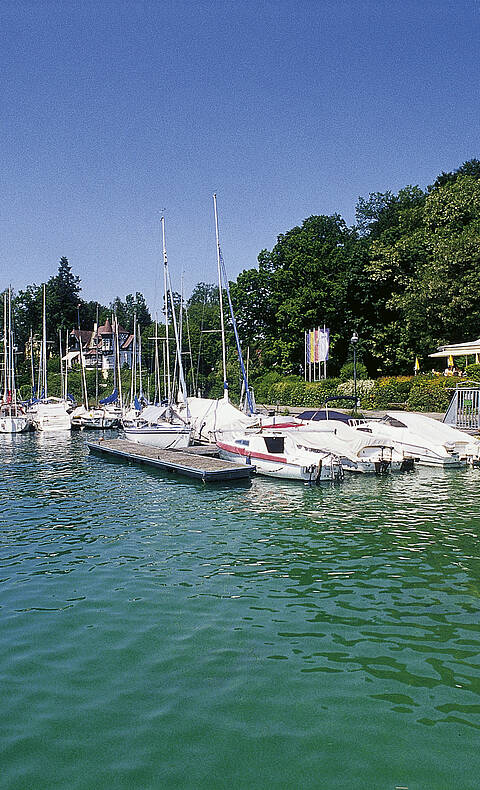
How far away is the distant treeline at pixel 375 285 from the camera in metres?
47.4

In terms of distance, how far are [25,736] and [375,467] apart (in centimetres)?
1848

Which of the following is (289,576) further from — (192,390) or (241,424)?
(192,390)

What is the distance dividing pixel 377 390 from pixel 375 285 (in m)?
16.1

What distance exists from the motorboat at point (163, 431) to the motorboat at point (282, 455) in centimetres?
512

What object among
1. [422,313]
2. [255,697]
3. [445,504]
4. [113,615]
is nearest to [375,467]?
[445,504]

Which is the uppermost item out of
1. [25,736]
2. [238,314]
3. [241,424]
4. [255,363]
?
[238,314]

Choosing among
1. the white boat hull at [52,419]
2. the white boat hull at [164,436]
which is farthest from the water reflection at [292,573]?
the white boat hull at [52,419]

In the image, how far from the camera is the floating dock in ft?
75.3

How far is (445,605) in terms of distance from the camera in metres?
10.3

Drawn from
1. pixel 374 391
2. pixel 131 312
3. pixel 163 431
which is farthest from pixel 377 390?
pixel 131 312

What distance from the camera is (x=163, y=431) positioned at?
3331 cm

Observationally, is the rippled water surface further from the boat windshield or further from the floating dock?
the boat windshield

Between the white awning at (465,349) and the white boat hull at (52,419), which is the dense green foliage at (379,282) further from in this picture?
the white boat hull at (52,419)

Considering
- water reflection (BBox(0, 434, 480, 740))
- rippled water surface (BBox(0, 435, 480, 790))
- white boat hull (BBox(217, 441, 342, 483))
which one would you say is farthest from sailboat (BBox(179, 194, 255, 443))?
rippled water surface (BBox(0, 435, 480, 790))
